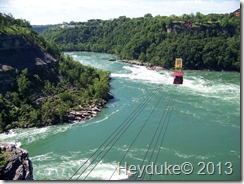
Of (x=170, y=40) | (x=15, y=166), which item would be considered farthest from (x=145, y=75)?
(x=15, y=166)

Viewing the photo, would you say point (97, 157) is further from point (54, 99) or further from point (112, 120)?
point (54, 99)

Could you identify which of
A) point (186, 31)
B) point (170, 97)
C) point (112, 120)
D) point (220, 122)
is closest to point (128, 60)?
point (186, 31)

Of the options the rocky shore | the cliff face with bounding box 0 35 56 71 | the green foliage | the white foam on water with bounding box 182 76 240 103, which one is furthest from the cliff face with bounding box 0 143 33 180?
the white foam on water with bounding box 182 76 240 103

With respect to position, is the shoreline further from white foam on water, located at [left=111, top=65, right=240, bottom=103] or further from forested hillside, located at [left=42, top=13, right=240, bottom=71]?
forested hillside, located at [left=42, top=13, right=240, bottom=71]

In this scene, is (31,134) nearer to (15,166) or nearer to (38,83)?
(38,83)

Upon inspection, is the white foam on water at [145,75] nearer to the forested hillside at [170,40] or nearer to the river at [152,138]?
the forested hillside at [170,40]

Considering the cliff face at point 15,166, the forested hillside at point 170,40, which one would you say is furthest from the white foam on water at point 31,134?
the forested hillside at point 170,40
